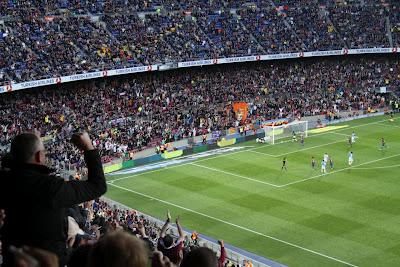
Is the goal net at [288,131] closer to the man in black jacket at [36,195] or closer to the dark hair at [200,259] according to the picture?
the man in black jacket at [36,195]

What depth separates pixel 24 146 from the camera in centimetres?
534

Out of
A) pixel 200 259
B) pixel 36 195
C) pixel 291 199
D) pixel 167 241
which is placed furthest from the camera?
pixel 291 199

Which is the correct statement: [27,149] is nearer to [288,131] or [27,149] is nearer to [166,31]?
[288,131]

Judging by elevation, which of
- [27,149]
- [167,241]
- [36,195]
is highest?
[27,149]

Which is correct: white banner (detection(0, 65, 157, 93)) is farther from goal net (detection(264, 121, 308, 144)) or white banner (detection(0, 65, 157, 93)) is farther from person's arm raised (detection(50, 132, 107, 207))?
person's arm raised (detection(50, 132, 107, 207))

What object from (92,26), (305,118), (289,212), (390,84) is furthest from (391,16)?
(289,212)

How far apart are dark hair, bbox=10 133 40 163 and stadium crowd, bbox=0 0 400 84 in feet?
134

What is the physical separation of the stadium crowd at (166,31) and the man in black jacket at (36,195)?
4093cm

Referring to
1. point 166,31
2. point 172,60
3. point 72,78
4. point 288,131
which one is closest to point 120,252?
point 72,78

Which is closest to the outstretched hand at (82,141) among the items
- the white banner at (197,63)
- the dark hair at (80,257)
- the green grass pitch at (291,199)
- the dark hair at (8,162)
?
the dark hair at (8,162)

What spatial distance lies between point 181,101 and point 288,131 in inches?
399

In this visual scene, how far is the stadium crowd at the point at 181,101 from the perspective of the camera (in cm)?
4644

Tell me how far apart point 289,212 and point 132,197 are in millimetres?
9787

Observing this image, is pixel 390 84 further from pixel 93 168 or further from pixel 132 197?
pixel 93 168
